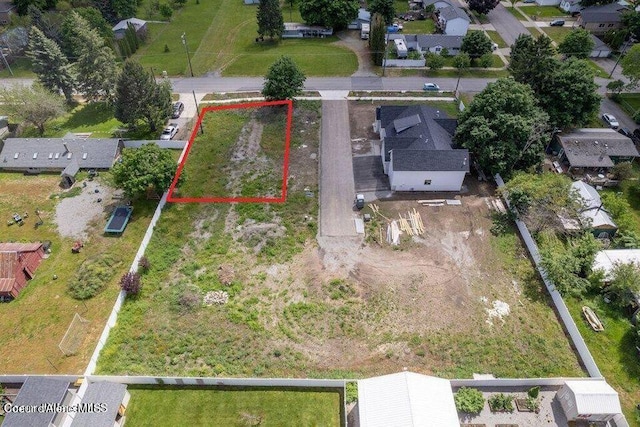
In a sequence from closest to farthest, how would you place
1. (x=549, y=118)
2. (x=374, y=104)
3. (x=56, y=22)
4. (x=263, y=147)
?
(x=549, y=118), (x=263, y=147), (x=374, y=104), (x=56, y=22)

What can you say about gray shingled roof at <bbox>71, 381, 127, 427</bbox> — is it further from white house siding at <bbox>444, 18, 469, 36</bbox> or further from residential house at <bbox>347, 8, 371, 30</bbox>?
white house siding at <bbox>444, 18, 469, 36</bbox>

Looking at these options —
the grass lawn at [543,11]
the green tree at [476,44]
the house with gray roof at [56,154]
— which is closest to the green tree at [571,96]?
the green tree at [476,44]

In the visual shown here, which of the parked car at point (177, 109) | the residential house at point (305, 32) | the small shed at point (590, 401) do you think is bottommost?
the small shed at point (590, 401)

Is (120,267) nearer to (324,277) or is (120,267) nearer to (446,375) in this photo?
(324,277)

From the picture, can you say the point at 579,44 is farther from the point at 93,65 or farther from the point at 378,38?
the point at 93,65

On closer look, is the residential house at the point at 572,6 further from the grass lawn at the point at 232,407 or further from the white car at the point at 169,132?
the grass lawn at the point at 232,407

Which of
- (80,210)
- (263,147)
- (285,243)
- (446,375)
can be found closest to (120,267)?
(80,210)

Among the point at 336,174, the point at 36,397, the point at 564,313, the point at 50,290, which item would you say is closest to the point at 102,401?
the point at 36,397
